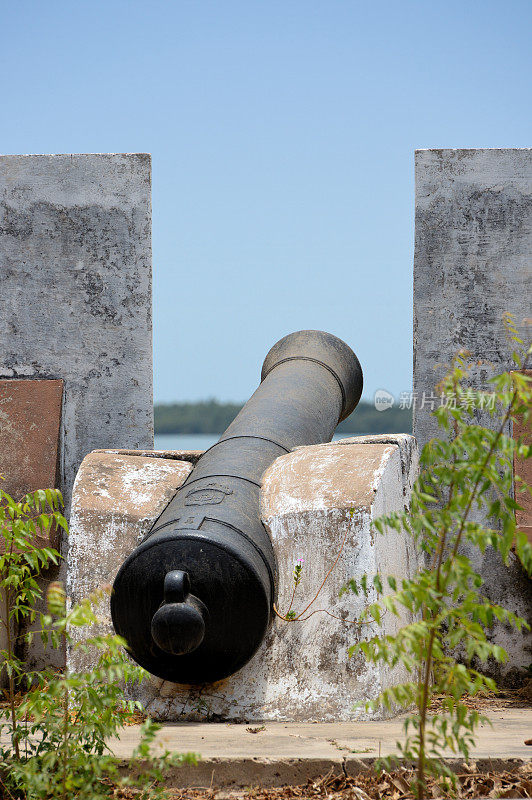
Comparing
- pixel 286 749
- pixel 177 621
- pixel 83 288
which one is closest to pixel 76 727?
pixel 177 621

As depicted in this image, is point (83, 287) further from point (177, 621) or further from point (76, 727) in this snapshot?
point (76, 727)

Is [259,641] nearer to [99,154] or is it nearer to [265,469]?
[265,469]

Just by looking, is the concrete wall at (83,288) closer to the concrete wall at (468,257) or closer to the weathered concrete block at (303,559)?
the weathered concrete block at (303,559)

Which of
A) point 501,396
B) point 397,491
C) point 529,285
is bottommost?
point 397,491

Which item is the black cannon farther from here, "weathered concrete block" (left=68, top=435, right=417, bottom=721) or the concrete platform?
the concrete platform

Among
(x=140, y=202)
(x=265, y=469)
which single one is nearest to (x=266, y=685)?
(x=265, y=469)

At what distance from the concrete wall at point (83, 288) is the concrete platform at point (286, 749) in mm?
2489

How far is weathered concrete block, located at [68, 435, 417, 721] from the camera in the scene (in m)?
3.84

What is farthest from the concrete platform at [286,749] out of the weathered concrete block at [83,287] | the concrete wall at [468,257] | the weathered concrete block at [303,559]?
the weathered concrete block at [83,287]

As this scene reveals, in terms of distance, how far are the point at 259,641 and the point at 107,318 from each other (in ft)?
8.93

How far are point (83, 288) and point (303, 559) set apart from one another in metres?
2.64

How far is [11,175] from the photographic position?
5.80 m

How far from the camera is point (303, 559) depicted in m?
4.04

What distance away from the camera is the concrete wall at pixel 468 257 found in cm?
560
